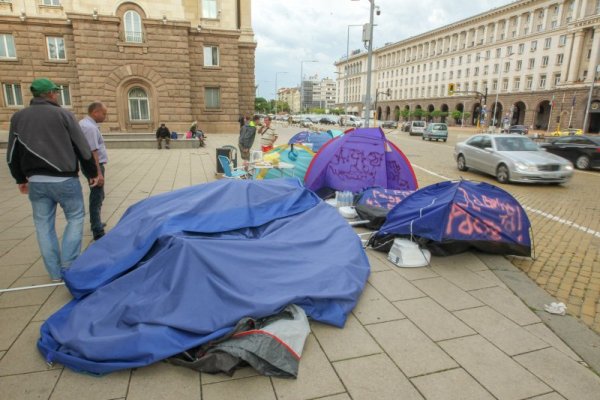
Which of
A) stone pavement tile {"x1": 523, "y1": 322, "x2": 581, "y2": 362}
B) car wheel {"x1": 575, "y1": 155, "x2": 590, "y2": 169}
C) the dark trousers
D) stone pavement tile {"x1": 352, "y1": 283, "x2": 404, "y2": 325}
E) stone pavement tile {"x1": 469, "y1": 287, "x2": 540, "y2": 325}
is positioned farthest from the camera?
car wheel {"x1": 575, "y1": 155, "x2": 590, "y2": 169}

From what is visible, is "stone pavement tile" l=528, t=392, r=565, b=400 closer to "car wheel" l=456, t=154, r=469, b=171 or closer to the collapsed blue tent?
the collapsed blue tent

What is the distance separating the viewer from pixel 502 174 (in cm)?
1141

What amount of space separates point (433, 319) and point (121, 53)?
25294 mm

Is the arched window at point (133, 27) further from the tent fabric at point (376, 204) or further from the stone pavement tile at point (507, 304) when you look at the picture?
the stone pavement tile at point (507, 304)

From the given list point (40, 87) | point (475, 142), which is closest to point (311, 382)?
point (40, 87)

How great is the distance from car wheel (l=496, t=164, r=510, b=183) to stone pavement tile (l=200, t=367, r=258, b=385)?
10884mm

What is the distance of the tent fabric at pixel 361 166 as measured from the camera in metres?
7.39

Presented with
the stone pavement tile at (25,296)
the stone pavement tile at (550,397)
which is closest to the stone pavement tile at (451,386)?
the stone pavement tile at (550,397)

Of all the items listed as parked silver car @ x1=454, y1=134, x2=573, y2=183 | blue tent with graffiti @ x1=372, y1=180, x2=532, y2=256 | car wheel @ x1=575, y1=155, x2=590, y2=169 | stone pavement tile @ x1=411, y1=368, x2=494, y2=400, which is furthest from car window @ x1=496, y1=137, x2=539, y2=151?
stone pavement tile @ x1=411, y1=368, x2=494, y2=400

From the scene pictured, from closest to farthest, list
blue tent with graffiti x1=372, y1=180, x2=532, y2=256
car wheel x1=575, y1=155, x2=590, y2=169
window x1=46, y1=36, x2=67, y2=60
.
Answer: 1. blue tent with graffiti x1=372, y1=180, x2=532, y2=256
2. car wheel x1=575, y1=155, x2=590, y2=169
3. window x1=46, y1=36, x2=67, y2=60

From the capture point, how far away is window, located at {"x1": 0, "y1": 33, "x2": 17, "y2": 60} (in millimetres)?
23698

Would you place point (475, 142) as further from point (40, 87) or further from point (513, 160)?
point (40, 87)

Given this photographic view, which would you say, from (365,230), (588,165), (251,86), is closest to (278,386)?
(365,230)

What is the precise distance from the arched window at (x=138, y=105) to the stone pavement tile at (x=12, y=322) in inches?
925
